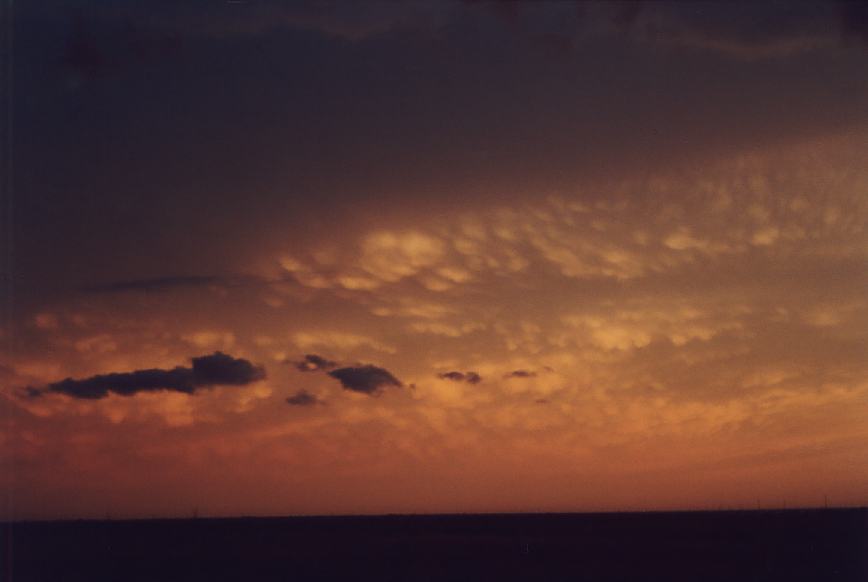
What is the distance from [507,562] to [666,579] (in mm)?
16553

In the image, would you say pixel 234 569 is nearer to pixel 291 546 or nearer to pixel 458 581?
pixel 458 581

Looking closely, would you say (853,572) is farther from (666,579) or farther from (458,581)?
(458,581)

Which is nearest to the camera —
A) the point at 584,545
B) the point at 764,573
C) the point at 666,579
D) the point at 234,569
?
the point at 666,579

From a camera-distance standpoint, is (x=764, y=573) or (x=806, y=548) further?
(x=806, y=548)

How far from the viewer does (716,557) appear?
68.3m

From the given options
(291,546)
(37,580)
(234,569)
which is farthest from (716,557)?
(37,580)

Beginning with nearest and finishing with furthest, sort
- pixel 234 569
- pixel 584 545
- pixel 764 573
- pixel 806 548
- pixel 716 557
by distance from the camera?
pixel 764 573
pixel 234 569
pixel 716 557
pixel 806 548
pixel 584 545

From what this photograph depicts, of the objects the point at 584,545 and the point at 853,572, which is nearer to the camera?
the point at 853,572

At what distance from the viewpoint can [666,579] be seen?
50.5 m

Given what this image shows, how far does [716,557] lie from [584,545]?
20527mm

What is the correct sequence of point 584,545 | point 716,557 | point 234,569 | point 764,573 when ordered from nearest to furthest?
point 764,573
point 234,569
point 716,557
point 584,545

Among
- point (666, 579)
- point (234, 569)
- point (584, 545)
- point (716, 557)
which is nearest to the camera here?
point (666, 579)

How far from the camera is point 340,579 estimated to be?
52531 mm

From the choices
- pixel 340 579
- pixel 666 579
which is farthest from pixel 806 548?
pixel 340 579
